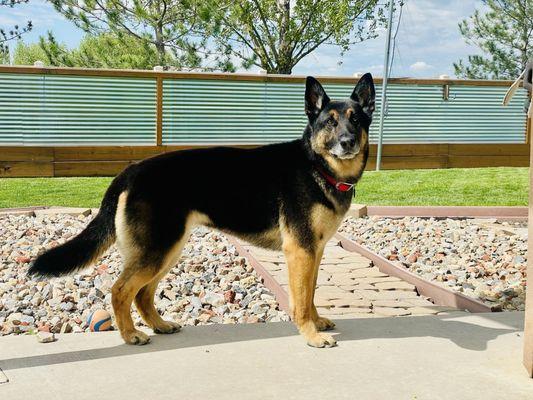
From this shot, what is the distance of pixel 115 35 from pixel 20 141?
397 inches

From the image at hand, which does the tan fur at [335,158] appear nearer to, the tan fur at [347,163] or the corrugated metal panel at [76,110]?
the tan fur at [347,163]

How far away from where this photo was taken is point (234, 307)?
5.25 m

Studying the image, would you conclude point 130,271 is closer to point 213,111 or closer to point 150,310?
point 150,310

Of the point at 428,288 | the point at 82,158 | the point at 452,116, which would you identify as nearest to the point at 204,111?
the point at 82,158

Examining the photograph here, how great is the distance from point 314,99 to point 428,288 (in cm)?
226

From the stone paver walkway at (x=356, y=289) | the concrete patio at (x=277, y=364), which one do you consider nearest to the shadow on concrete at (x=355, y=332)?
the concrete patio at (x=277, y=364)

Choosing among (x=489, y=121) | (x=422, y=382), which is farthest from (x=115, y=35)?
(x=422, y=382)

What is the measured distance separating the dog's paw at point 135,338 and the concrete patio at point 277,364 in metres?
0.05

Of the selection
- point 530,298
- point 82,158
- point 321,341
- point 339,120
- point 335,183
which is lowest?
point 321,341

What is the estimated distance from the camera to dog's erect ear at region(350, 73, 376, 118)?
3972 millimetres

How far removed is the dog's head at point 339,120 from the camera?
3.78 meters

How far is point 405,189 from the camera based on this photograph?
36.9 feet

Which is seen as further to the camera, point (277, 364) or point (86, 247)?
point (86, 247)

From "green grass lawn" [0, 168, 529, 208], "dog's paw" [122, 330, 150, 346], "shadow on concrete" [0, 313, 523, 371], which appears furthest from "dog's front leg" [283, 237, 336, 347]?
"green grass lawn" [0, 168, 529, 208]
